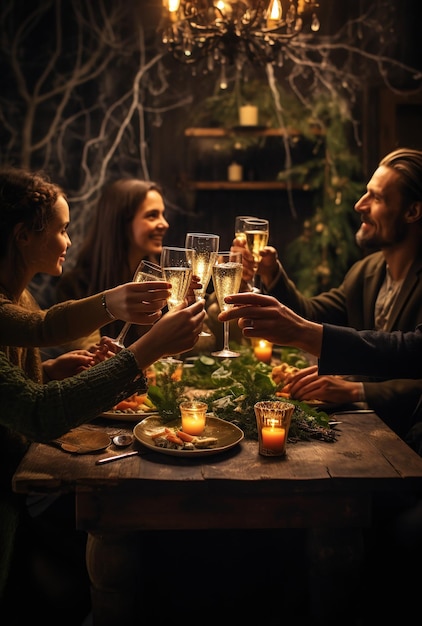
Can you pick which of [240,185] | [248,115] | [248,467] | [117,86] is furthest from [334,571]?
[117,86]

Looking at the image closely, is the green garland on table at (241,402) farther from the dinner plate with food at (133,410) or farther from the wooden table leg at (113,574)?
the wooden table leg at (113,574)

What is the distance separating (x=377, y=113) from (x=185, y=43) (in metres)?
1.85

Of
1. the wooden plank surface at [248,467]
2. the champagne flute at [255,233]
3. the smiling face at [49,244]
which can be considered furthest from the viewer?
the champagne flute at [255,233]

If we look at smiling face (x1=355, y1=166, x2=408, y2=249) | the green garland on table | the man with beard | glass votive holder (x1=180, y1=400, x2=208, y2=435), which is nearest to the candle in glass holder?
the man with beard

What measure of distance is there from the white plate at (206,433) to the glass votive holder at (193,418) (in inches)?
1.5

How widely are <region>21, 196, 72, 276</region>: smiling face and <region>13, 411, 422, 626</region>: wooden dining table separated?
0.62m

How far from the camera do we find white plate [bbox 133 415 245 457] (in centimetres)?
167

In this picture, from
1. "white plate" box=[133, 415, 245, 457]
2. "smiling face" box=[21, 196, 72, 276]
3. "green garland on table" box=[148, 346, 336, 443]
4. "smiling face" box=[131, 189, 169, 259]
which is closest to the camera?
"white plate" box=[133, 415, 245, 457]

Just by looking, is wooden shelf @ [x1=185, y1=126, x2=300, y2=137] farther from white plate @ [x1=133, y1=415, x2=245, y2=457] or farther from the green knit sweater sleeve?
the green knit sweater sleeve

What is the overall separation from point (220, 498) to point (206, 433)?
27cm

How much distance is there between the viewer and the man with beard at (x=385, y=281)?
7.41 feet

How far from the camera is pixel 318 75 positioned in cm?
453

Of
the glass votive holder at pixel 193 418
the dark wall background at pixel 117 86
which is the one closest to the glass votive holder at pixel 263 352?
the glass votive holder at pixel 193 418

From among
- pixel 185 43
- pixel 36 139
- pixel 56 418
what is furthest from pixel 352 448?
pixel 36 139
